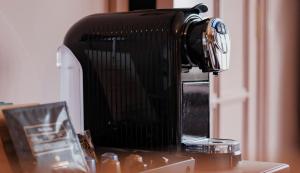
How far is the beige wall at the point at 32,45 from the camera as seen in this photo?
1290mm

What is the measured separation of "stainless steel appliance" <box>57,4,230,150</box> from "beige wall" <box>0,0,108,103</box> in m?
0.13

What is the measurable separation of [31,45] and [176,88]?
409 millimetres

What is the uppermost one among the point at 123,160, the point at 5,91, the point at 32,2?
the point at 32,2

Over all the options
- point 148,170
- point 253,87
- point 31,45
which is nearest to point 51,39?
point 31,45

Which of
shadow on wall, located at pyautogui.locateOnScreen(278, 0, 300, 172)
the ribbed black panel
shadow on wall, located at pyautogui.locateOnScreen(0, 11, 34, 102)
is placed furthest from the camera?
shadow on wall, located at pyautogui.locateOnScreen(278, 0, 300, 172)

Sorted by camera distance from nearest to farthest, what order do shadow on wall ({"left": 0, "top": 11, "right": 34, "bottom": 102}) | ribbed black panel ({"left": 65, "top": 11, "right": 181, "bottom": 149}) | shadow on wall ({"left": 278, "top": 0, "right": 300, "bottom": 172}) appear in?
1. ribbed black panel ({"left": 65, "top": 11, "right": 181, "bottom": 149})
2. shadow on wall ({"left": 0, "top": 11, "right": 34, "bottom": 102})
3. shadow on wall ({"left": 278, "top": 0, "right": 300, "bottom": 172})

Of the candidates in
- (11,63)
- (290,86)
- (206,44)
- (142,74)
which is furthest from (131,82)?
(290,86)

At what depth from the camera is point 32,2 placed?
1.36 m

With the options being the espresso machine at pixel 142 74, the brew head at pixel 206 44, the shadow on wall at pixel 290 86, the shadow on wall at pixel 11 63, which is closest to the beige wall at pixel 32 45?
the shadow on wall at pixel 11 63

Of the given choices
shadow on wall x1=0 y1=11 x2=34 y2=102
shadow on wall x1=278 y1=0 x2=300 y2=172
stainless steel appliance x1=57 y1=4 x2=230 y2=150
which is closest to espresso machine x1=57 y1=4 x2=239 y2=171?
stainless steel appliance x1=57 y1=4 x2=230 y2=150

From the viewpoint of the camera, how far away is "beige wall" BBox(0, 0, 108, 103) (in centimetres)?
129

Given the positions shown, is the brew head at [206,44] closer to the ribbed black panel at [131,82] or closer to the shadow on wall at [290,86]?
the ribbed black panel at [131,82]

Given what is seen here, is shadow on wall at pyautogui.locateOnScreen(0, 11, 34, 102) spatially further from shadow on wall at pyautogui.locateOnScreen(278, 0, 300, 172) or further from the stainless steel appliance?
shadow on wall at pyautogui.locateOnScreen(278, 0, 300, 172)

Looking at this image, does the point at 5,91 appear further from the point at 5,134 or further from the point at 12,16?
the point at 5,134
